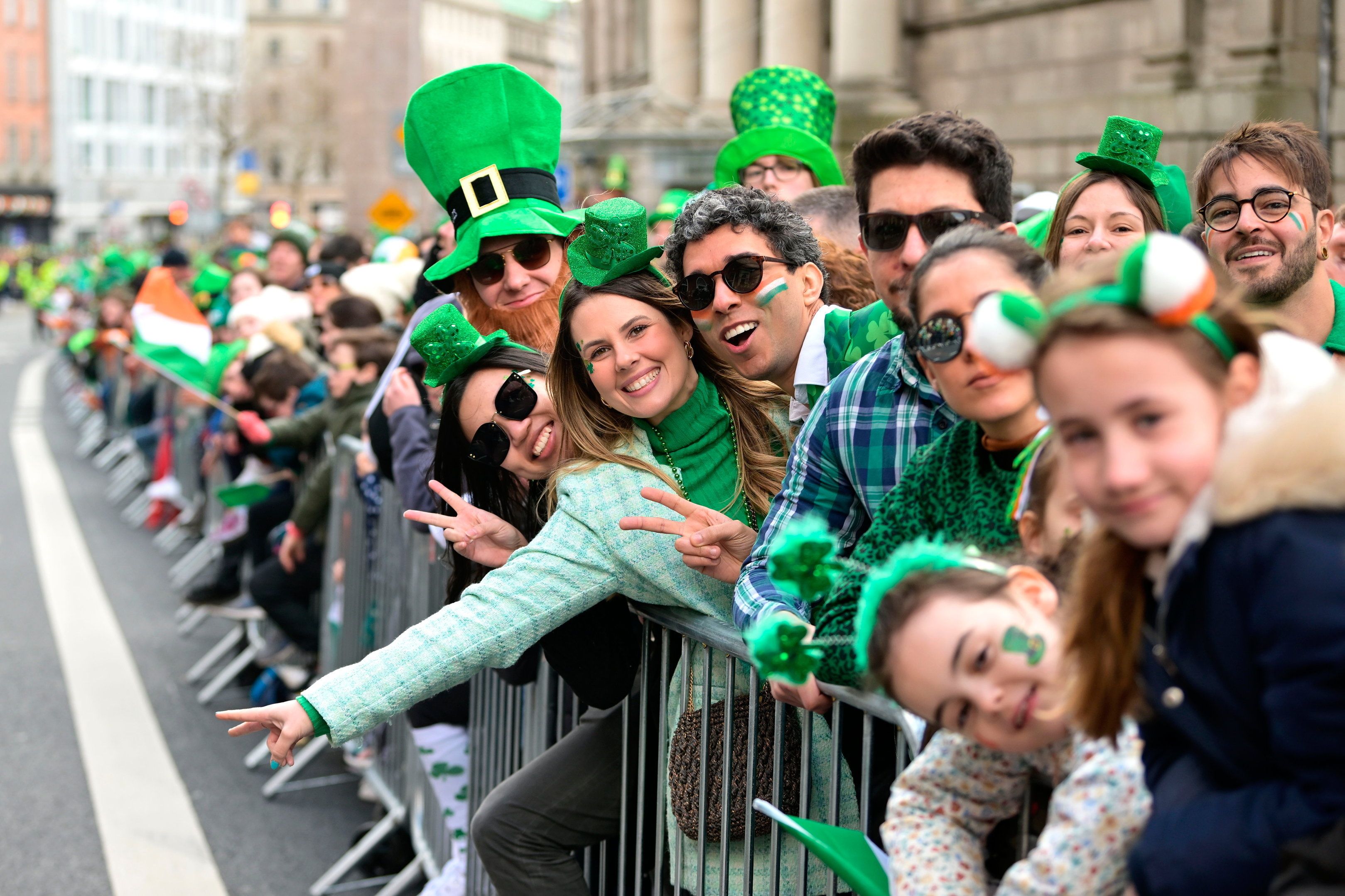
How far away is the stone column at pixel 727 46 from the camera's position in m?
21.9

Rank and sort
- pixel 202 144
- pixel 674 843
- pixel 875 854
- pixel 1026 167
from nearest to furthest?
pixel 875 854
pixel 674 843
pixel 1026 167
pixel 202 144

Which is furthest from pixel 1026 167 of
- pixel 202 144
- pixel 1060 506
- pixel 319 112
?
pixel 319 112

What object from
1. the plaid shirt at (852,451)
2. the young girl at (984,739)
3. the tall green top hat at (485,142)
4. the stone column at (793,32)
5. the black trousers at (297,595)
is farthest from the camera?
the stone column at (793,32)

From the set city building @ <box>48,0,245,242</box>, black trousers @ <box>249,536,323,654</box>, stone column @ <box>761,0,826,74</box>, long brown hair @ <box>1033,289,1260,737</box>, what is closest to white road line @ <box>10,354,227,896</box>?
black trousers @ <box>249,536,323,654</box>

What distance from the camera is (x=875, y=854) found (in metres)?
2.17

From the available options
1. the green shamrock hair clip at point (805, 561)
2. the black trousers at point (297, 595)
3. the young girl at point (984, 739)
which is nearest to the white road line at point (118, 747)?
the black trousers at point (297, 595)

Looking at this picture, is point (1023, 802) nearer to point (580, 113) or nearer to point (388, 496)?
point (388, 496)

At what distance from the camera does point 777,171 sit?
5.29 metres

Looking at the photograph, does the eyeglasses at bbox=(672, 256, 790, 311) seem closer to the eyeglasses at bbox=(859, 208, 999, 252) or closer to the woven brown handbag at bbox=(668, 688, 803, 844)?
the eyeglasses at bbox=(859, 208, 999, 252)

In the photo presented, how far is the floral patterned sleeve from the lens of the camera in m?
1.96

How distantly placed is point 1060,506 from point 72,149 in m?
91.1

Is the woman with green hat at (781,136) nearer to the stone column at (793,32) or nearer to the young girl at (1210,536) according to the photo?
the young girl at (1210,536)

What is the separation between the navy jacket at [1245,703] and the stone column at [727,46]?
20673 millimetres

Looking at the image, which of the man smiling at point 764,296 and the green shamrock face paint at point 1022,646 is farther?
the man smiling at point 764,296
